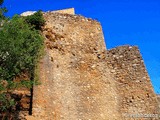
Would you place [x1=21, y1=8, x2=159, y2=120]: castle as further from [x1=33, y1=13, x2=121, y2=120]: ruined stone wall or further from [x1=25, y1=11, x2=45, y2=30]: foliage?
[x1=25, y1=11, x2=45, y2=30]: foliage

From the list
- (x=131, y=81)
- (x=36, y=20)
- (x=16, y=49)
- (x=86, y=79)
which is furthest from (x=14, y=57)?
(x=131, y=81)

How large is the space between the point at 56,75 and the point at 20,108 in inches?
97.4

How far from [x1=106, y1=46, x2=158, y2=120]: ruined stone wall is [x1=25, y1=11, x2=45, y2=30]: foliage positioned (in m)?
3.60

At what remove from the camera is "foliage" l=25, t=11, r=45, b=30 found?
45.7 feet

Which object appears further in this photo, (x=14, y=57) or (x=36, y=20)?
(x=36, y=20)

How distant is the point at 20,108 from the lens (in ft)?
36.6

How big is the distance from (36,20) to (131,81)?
532 centimetres

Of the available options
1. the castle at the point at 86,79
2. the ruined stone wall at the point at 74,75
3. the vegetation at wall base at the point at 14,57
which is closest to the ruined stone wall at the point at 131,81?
the castle at the point at 86,79

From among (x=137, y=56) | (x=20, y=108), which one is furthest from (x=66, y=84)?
(x=137, y=56)

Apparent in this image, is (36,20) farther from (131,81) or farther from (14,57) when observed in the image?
(131,81)

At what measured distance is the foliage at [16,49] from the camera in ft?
35.0

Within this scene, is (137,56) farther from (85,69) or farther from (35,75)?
(35,75)

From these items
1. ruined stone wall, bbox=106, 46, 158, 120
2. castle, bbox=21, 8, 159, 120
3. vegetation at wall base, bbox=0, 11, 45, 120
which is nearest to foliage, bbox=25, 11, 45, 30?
castle, bbox=21, 8, 159, 120

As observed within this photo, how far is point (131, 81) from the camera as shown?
13.6 metres
